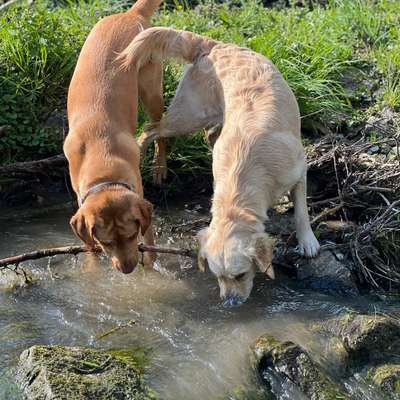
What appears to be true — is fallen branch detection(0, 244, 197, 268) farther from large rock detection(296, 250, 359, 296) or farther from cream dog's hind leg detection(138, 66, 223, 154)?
cream dog's hind leg detection(138, 66, 223, 154)

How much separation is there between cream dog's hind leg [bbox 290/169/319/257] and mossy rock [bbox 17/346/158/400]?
5.77 ft

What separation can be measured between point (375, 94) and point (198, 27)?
87.9 inches

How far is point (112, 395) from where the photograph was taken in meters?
3.89

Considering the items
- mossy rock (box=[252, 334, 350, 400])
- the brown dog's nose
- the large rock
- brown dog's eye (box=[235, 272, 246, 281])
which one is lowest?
the large rock

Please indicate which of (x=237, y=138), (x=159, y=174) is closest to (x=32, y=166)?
(x=159, y=174)

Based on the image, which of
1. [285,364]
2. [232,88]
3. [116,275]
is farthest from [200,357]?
Result: [232,88]

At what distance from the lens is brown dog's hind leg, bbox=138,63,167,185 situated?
245 inches

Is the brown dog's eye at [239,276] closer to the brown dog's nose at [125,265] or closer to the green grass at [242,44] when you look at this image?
the brown dog's nose at [125,265]

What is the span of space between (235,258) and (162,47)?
7.27 feet

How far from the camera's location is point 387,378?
163 inches

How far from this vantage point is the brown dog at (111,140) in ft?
15.7

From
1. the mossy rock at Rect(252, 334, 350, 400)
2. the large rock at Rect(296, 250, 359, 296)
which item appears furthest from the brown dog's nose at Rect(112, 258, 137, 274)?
the large rock at Rect(296, 250, 359, 296)

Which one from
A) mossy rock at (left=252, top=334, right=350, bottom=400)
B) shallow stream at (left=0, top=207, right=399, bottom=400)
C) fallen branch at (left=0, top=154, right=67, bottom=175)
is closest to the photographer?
mossy rock at (left=252, top=334, right=350, bottom=400)

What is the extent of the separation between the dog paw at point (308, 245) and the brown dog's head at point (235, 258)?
25.1 inches
